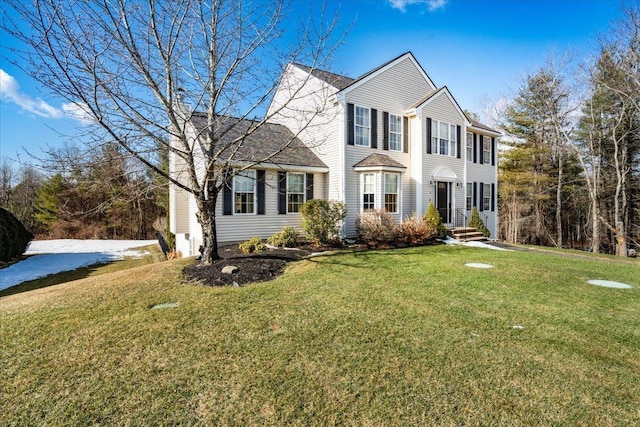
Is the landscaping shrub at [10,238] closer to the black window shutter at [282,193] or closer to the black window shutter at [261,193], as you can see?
the black window shutter at [261,193]

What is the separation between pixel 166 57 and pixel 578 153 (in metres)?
22.2

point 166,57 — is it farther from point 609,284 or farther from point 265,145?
point 609,284

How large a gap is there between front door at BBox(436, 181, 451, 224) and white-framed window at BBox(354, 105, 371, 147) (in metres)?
4.54

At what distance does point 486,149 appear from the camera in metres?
18.0

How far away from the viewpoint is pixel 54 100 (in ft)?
19.4

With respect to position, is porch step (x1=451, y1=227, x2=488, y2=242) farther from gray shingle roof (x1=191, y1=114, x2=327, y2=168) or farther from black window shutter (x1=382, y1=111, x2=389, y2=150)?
gray shingle roof (x1=191, y1=114, x2=327, y2=168)

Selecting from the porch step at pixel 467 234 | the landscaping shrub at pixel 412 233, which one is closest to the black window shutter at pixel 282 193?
the landscaping shrub at pixel 412 233

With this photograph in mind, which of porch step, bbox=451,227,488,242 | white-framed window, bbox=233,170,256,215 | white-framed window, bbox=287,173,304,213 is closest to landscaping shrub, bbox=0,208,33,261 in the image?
white-framed window, bbox=233,170,256,215

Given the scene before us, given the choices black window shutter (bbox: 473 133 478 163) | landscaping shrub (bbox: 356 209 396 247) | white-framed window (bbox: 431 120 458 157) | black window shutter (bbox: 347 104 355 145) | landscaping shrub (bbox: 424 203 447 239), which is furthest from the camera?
black window shutter (bbox: 473 133 478 163)

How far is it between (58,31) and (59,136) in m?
1.88

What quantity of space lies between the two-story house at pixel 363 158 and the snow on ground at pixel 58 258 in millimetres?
4827

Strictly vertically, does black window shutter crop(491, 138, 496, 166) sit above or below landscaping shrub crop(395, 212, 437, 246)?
above

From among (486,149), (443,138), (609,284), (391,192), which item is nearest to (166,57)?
(391,192)

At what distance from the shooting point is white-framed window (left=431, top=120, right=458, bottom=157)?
1473 centimetres
